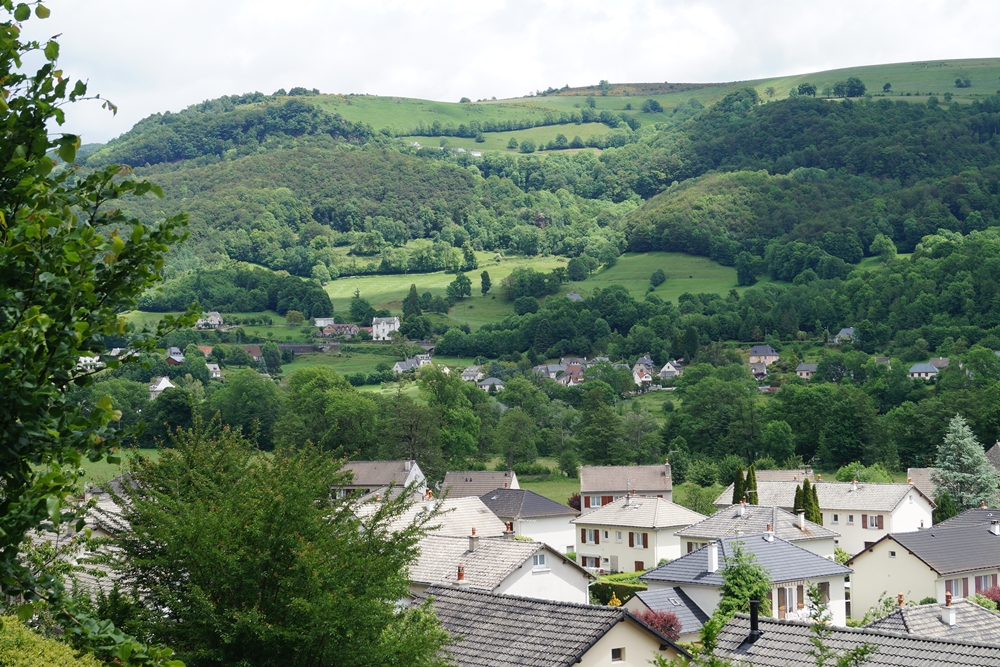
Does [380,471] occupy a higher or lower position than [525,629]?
higher

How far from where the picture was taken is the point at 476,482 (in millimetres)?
67688

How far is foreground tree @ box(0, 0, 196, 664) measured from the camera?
501cm

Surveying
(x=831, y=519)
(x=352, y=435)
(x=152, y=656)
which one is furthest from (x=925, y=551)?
(x=352, y=435)

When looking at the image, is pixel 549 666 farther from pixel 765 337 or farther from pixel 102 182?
pixel 765 337

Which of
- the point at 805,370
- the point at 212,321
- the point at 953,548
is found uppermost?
the point at 212,321

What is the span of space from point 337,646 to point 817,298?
134 m

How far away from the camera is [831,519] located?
5706 cm

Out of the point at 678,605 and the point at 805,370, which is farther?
→ the point at 805,370

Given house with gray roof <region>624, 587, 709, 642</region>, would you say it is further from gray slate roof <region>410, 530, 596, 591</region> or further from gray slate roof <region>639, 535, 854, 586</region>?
gray slate roof <region>410, 530, 596, 591</region>

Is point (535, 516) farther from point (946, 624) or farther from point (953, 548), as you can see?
point (946, 624)

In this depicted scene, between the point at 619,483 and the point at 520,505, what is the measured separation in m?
9.59

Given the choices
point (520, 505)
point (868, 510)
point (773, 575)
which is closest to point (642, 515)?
point (520, 505)

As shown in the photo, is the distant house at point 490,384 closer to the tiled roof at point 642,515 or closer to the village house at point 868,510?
the village house at point 868,510

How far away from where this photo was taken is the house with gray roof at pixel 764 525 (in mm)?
43031
